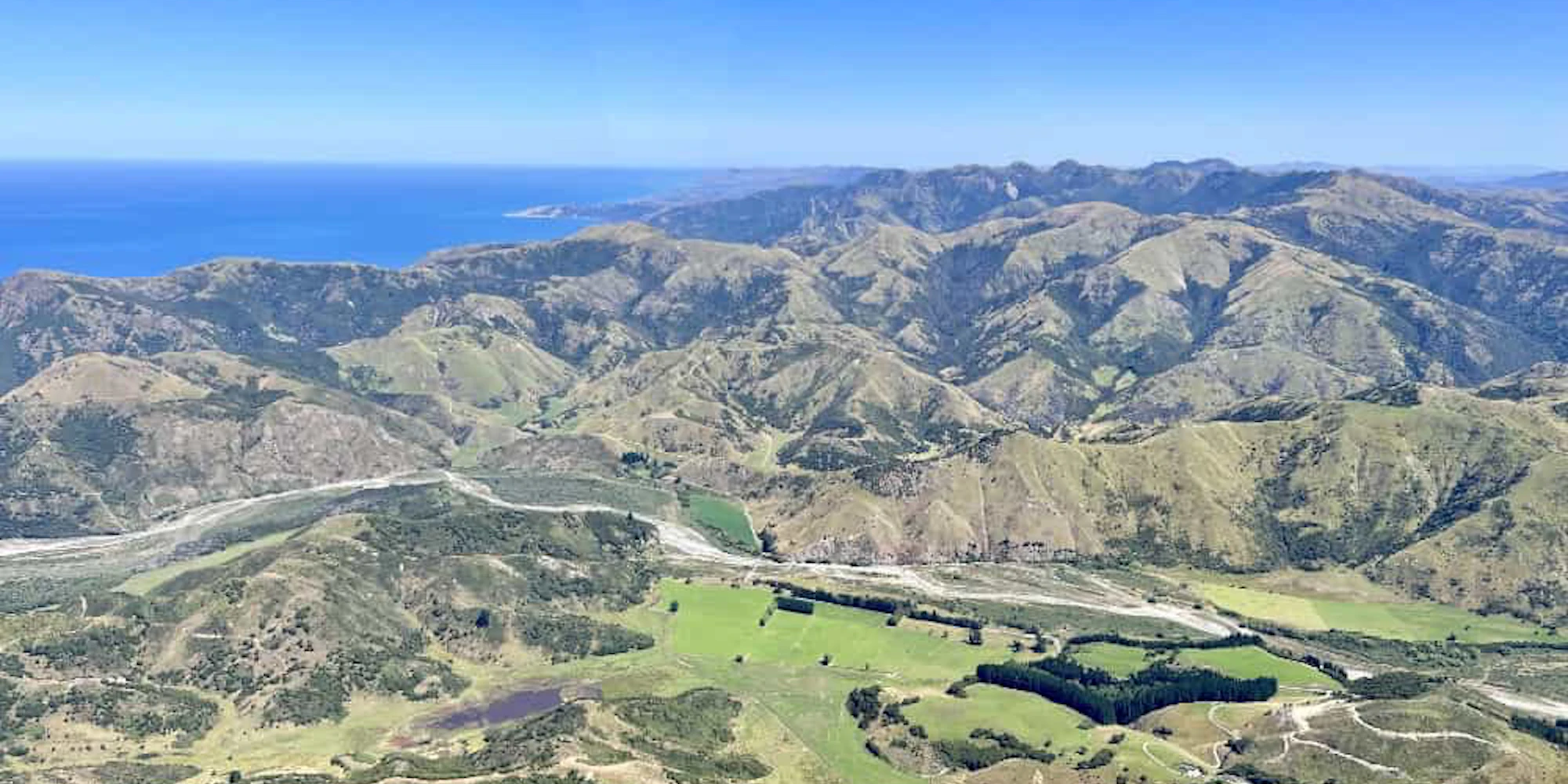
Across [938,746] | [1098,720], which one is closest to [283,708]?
[938,746]

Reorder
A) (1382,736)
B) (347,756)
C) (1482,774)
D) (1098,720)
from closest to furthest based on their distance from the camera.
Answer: (1482,774) → (1382,736) → (347,756) → (1098,720)

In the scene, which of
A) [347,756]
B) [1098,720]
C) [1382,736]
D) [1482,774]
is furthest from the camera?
[1098,720]

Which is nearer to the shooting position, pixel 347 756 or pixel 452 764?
pixel 452 764

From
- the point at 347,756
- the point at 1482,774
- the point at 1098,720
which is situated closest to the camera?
the point at 1482,774

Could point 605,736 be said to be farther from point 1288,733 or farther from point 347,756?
point 1288,733

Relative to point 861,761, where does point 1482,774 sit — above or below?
above

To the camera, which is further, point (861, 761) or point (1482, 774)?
point (861, 761)

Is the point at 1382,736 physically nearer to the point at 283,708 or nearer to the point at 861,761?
the point at 861,761

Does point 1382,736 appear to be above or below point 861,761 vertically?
above

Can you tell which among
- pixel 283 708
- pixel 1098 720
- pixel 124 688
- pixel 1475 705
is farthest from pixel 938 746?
pixel 124 688
